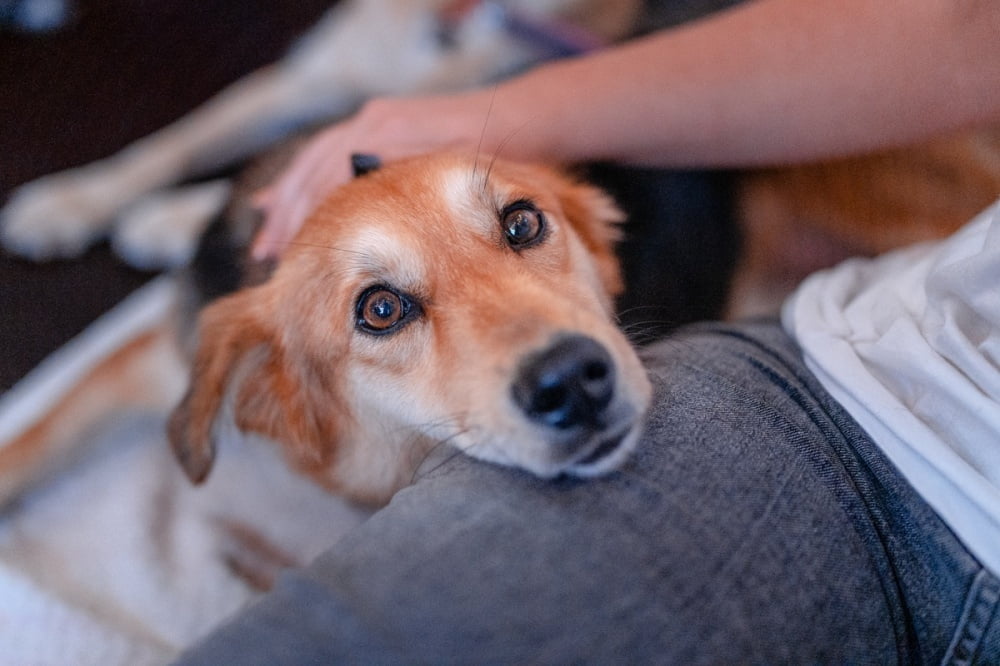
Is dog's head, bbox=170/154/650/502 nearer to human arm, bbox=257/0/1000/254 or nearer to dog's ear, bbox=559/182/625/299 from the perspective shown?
dog's ear, bbox=559/182/625/299

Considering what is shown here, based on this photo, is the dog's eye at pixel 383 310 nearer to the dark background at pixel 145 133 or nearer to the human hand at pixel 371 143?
the human hand at pixel 371 143

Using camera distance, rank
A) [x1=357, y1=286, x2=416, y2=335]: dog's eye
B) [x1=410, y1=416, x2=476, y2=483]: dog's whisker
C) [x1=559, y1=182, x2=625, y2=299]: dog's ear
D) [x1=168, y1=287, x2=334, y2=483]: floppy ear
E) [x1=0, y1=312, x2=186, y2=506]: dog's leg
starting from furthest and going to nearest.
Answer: [x1=0, y1=312, x2=186, y2=506]: dog's leg → [x1=559, y1=182, x2=625, y2=299]: dog's ear → [x1=168, y1=287, x2=334, y2=483]: floppy ear → [x1=357, y1=286, x2=416, y2=335]: dog's eye → [x1=410, y1=416, x2=476, y2=483]: dog's whisker

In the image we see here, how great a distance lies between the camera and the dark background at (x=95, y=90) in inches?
74.2

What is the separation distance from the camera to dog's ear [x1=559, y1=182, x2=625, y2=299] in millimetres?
1375

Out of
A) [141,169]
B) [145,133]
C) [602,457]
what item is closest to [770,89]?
[602,457]

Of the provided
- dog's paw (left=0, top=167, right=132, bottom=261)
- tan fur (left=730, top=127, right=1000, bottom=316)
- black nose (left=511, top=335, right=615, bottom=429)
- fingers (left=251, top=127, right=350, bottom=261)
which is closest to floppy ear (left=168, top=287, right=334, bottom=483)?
fingers (left=251, top=127, right=350, bottom=261)

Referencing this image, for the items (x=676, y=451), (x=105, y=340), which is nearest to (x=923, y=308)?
(x=676, y=451)

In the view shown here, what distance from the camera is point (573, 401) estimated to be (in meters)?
0.88

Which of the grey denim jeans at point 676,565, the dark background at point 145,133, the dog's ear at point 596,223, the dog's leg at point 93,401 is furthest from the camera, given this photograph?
the dark background at point 145,133

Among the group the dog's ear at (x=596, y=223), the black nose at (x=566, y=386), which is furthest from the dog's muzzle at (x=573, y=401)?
the dog's ear at (x=596, y=223)

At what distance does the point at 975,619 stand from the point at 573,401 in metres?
0.59

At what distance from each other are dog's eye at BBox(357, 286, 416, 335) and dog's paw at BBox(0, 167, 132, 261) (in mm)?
1298

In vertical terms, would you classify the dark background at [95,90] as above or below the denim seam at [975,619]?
above

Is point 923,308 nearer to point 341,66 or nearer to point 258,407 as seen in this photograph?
point 258,407
